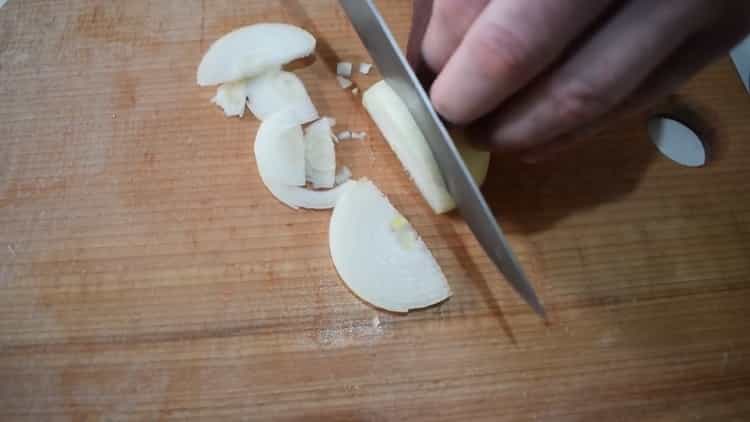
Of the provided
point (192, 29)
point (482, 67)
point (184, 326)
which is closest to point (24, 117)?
point (192, 29)

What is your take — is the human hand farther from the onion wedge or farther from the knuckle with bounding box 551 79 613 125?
the onion wedge

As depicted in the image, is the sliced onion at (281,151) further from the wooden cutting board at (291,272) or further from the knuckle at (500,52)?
the knuckle at (500,52)

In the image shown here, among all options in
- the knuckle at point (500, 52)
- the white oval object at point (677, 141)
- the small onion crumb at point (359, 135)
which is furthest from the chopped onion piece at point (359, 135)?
the white oval object at point (677, 141)

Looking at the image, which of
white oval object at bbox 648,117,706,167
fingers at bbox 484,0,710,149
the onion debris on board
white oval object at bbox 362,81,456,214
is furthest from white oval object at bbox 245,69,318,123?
white oval object at bbox 648,117,706,167

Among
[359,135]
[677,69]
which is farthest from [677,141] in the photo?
[359,135]

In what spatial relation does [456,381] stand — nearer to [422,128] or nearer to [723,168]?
[422,128]

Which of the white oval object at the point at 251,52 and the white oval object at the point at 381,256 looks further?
the white oval object at the point at 251,52
